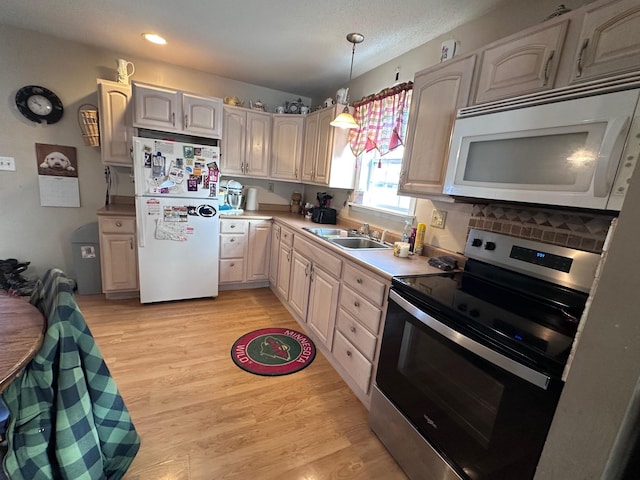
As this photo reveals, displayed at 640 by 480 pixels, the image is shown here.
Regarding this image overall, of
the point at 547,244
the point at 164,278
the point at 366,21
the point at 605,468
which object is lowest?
the point at 164,278

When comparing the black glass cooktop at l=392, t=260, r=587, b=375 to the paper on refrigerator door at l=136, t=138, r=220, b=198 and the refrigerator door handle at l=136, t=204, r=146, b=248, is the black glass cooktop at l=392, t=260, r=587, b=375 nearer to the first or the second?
the paper on refrigerator door at l=136, t=138, r=220, b=198

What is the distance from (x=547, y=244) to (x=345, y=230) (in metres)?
1.67

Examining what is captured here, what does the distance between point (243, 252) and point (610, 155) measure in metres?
2.96

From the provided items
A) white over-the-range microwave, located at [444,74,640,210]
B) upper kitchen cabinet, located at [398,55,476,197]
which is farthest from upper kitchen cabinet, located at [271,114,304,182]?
white over-the-range microwave, located at [444,74,640,210]

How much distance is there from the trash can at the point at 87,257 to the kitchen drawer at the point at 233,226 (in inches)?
46.9

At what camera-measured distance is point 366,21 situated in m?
1.94

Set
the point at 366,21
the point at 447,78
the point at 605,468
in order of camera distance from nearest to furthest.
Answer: the point at 605,468
the point at 447,78
the point at 366,21

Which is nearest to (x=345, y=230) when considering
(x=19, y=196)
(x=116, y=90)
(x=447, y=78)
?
(x=447, y=78)

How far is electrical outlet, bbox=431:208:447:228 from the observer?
1937 mm

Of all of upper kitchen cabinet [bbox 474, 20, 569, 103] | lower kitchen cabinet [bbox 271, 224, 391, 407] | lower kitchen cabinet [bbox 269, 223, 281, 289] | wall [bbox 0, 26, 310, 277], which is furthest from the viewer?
lower kitchen cabinet [bbox 269, 223, 281, 289]

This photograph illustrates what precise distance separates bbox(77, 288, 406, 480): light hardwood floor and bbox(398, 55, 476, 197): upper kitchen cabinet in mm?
1451

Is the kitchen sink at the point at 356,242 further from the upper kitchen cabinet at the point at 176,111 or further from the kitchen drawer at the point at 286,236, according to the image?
the upper kitchen cabinet at the point at 176,111

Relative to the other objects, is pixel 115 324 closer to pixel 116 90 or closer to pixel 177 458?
pixel 177 458

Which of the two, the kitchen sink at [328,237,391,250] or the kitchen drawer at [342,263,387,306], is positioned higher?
the kitchen sink at [328,237,391,250]
